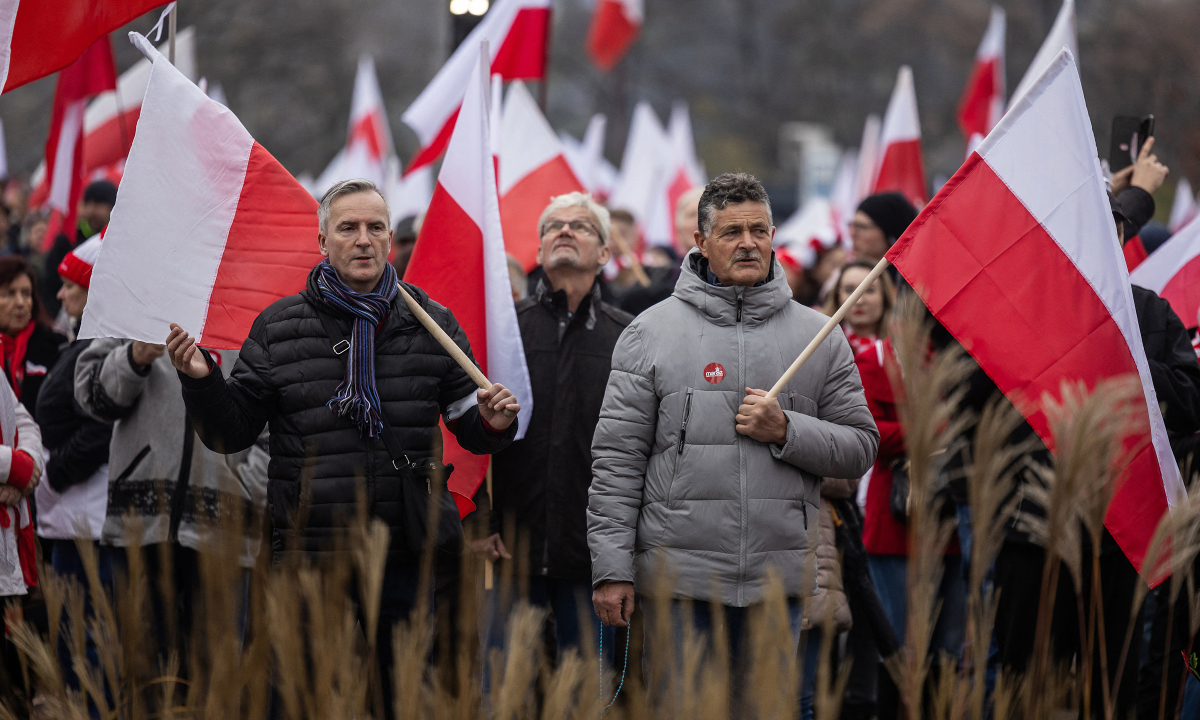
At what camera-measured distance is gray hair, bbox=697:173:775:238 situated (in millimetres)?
3355

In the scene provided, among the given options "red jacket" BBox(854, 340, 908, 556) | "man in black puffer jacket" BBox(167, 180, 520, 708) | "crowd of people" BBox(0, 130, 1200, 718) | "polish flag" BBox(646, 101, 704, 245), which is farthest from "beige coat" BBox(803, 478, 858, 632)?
"polish flag" BBox(646, 101, 704, 245)

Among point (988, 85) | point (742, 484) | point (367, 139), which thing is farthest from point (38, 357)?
point (988, 85)

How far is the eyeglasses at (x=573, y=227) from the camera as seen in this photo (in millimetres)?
4475

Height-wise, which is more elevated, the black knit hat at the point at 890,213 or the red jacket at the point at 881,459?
the black knit hat at the point at 890,213

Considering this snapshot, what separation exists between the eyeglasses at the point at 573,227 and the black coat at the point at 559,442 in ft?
0.73

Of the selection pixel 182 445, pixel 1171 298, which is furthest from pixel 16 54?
pixel 1171 298

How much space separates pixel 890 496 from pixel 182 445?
2574 mm

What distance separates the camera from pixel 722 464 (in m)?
3.23

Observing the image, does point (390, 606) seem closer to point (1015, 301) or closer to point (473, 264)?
point (473, 264)

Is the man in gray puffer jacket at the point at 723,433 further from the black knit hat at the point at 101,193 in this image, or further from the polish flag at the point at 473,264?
the black knit hat at the point at 101,193

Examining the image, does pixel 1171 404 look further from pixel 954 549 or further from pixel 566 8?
pixel 566 8

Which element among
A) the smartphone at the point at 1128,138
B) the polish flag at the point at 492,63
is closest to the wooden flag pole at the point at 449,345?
the smartphone at the point at 1128,138

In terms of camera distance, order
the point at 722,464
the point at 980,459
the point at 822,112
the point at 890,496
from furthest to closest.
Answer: the point at 822,112, the point at 890,496, the point at 722,464, the point at 980,459

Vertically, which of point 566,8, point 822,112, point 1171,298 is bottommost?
point 1171,298
